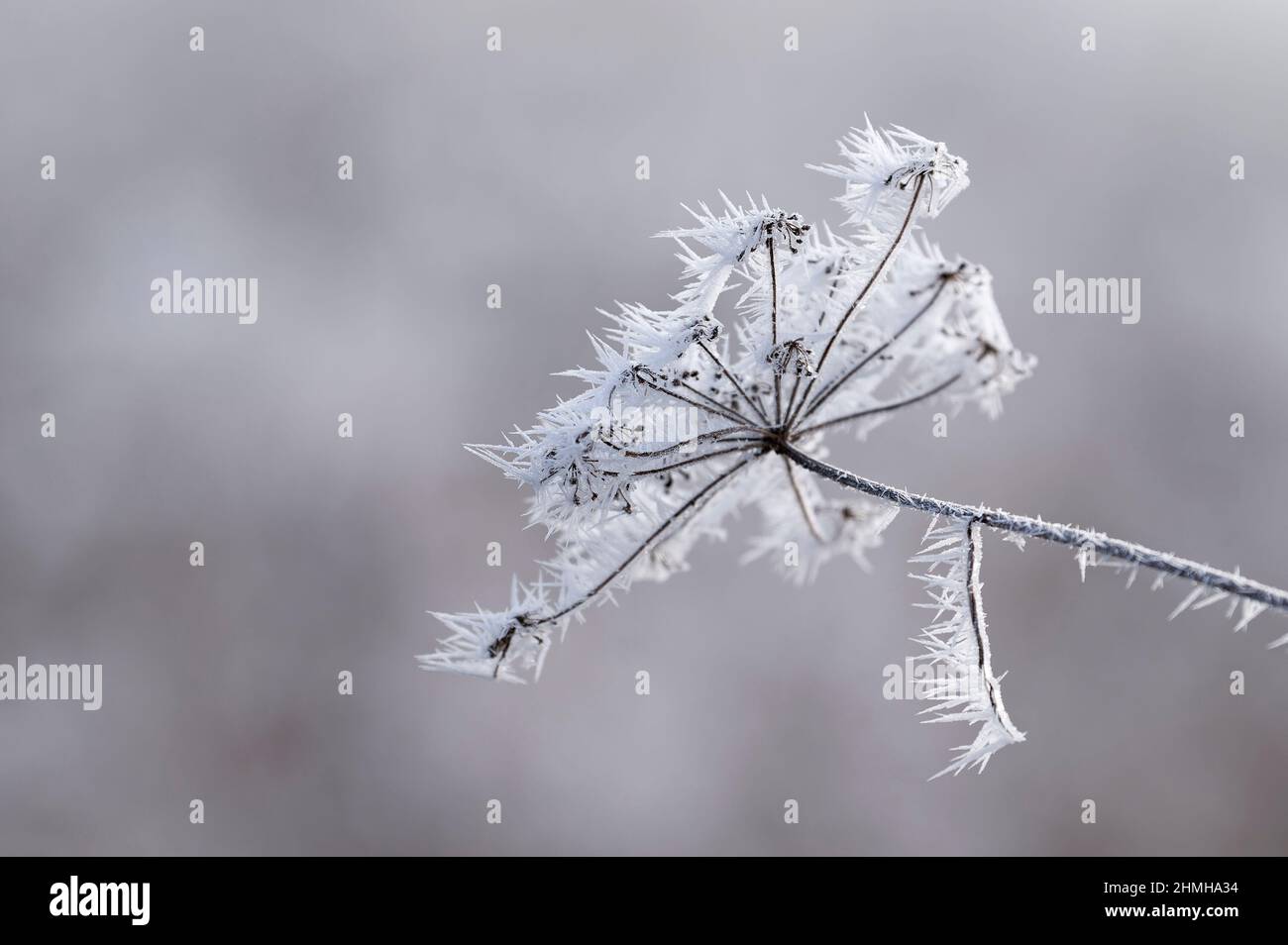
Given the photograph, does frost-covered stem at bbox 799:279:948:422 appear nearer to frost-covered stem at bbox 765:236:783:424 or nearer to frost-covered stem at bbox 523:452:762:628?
frost-covered stem at bbox 765:236:783:424

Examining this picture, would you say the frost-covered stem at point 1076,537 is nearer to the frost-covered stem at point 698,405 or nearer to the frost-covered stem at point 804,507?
the frost-covered stem at point 698,405

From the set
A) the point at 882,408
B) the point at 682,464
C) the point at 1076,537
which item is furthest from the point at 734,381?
the point at 1076,537

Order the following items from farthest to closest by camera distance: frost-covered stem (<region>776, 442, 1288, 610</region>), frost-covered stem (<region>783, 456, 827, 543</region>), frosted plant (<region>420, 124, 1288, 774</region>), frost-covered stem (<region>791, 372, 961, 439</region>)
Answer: frost-covered stem (<region>783, 456, 827, 543</region>) < frost-covered stem (<region>791, 372, 961, 439</region>) < frosted plant (<region>420, 124, 1288, 774</region>) < frost-covered stem (<region>776, 442, 1288, 610</region>)

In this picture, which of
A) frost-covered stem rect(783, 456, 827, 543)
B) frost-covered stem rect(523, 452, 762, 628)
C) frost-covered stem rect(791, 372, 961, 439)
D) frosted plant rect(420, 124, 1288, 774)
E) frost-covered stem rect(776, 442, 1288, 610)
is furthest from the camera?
frost-covered stem rect(783, 456, 827, 543)

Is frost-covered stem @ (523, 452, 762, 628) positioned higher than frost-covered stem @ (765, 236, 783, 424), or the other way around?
Result: frost-covered stem @ (765, 236, 783, 424)

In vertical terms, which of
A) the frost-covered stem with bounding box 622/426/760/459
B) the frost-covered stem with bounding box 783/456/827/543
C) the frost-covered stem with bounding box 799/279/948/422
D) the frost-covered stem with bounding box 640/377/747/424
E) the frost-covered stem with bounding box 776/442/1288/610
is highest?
the frost-covered stem with bounding box 799/279/948/422

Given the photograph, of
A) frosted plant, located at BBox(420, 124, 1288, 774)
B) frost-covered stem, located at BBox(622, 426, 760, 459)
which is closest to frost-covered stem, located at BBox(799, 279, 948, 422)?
frosted plant, located at BBox(420, 124, 1288, 774)

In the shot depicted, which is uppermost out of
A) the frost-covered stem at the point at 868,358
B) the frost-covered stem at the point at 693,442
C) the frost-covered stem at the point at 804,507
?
the frost-covered stem at the point at 868,358

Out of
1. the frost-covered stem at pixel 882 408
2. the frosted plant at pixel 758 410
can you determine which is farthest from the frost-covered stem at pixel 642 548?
the frost-covered stem at pixel 882 408

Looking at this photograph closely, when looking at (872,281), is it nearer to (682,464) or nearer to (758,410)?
(758,410)
